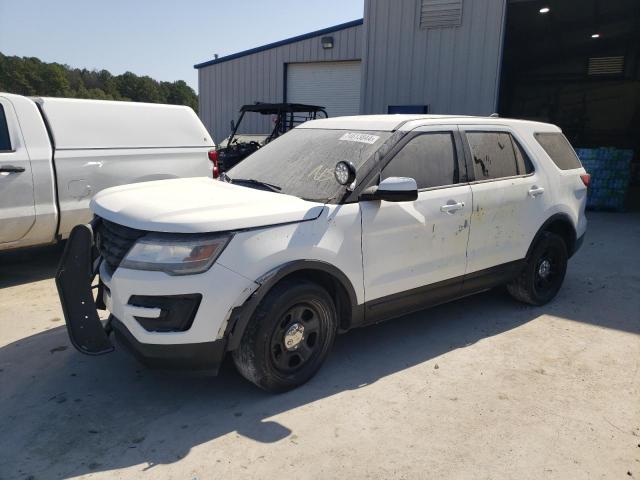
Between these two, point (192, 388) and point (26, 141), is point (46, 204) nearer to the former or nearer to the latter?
Result: point (26, 141)

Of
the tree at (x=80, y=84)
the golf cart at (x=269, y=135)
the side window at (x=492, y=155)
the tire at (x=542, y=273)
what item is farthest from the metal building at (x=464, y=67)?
the tree at (x=80, y=84)

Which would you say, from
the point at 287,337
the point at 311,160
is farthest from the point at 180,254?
the point at 311,160

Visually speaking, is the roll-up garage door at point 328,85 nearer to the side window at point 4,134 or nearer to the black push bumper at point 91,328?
the side window at point 4,134

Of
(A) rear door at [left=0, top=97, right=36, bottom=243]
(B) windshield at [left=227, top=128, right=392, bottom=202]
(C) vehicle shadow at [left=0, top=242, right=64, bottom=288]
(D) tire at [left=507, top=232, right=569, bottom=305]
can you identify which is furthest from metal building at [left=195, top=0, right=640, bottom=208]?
(A) rear door at [left=0, top=97, right=36, bottom=243]

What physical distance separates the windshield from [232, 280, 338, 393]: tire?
2.18 feet

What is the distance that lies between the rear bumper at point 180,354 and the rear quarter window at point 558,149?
3.56 meters

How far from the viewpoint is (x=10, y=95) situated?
17.5 ft

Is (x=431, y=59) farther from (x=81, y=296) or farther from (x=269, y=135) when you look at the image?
(x=81, y=296)

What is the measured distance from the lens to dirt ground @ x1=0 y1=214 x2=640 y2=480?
2.72 metres

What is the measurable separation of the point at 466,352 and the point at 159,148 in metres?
4.27

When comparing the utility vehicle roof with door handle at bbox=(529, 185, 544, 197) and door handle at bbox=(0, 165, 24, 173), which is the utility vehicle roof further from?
door handle at bbox=(529, 185, 544, 197)

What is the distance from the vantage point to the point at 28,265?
6184mm

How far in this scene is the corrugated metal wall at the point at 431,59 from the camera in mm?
10195

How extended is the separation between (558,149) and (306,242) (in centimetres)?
319
